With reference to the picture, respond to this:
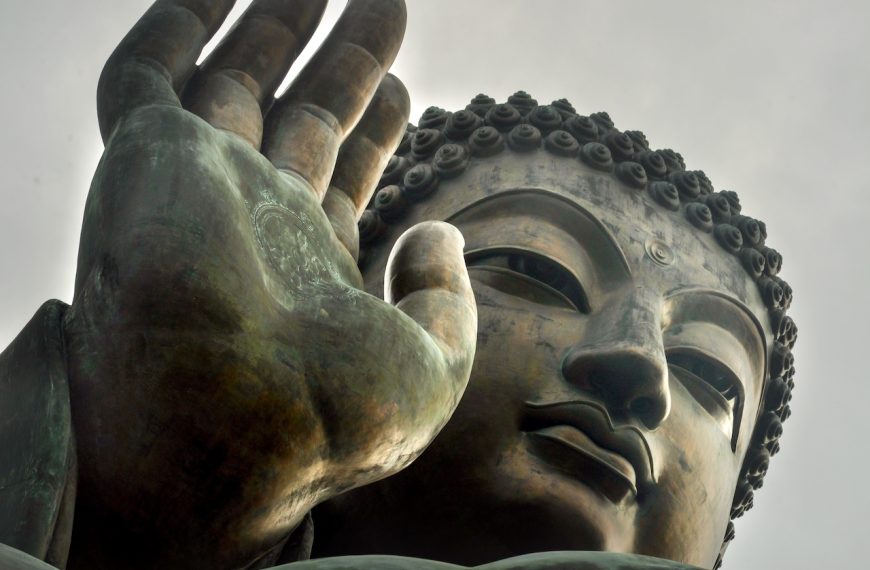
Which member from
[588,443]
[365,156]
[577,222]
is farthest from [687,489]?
[365,156]

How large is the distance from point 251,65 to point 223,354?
4.56 feet

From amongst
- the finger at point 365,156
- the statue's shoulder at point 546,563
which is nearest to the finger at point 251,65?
the finger at point 365,156

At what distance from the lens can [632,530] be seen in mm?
4363

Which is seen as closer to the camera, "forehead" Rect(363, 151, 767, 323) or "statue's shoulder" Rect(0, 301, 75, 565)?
"statue's shoulder" Rect(0, 301, 75, 565)

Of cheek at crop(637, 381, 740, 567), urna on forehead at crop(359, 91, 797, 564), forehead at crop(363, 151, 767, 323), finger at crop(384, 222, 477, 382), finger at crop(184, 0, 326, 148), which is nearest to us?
finger at crop(384, 222, 477, 382)

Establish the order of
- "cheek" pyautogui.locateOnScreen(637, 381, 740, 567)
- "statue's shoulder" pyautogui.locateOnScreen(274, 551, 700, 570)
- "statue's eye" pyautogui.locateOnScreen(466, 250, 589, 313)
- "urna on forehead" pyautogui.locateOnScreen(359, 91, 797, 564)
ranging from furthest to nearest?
"urna on forehead" pyautogui.locateOnScreen(359, 91, 797, 564) < "statue's eye" pyautogui.locateOnScreen(466, 250, 589, 313) < "cheek" pyautogui.locateOnScreen(637, 381, 740, 567) < "statue's shoulder" pyautogui.locateOnScreen(274, 551, 700, 570)

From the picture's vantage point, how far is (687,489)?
459cm

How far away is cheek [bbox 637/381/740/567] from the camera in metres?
4.46

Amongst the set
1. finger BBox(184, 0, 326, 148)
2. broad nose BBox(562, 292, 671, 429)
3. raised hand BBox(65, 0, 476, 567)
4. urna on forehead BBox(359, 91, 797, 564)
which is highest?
urna on forehead BBox(359, 91, 797, 564)

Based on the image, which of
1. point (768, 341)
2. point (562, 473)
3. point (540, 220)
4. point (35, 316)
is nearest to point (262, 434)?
point (35, 316)

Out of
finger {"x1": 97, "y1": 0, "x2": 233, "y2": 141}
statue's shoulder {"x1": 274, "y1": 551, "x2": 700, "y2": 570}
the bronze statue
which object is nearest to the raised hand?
the bronze statue

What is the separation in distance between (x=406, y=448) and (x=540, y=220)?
181 centimetres

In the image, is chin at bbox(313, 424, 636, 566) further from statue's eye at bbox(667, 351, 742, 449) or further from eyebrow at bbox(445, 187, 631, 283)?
eyebrow at bbox(445, 187, 631, 283)

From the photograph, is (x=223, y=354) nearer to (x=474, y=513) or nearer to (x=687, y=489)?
(x=474, y=513)
